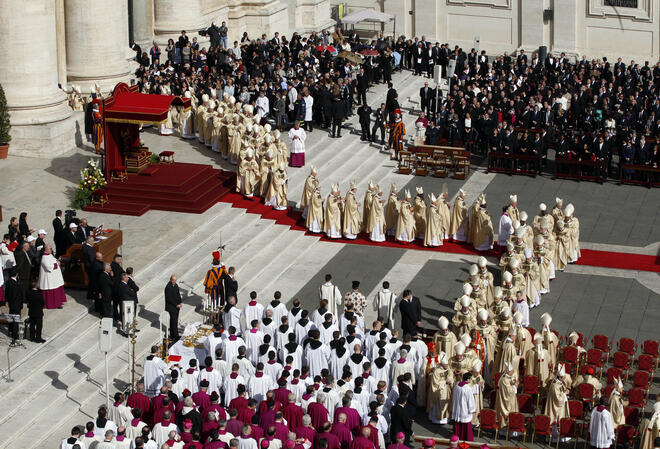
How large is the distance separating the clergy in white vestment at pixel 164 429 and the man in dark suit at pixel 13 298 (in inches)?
199

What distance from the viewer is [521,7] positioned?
52.9 m

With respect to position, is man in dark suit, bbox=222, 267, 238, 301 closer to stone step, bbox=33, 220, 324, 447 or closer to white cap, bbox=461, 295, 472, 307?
stone step, bbox=33, 220, 324, 447

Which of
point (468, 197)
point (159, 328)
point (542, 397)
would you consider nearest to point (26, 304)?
point (159, 328)

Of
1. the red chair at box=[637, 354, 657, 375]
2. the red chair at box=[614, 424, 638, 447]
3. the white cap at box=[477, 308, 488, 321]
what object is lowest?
the red chair at box=[614, 424, 638, 447]

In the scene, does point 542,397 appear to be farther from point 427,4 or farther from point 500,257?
point 427,4

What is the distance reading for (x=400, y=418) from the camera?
942 inches

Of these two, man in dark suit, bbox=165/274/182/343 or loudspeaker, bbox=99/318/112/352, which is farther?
man in dark suit, bbox=165/274/182/343

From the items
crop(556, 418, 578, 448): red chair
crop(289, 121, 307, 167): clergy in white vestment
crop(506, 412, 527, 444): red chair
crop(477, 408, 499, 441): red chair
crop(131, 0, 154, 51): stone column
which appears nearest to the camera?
Result: crop(556, 418, 578, 448): red chair

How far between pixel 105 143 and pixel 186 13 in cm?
1261

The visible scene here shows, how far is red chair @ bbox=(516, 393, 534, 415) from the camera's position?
2506 centimetres

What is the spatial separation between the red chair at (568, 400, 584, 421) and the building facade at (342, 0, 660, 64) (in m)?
29.3

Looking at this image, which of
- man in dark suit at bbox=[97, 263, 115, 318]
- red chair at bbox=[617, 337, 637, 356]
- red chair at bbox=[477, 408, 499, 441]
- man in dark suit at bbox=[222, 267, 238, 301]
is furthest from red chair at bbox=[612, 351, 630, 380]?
man in dark suit at bbox=[97, 263, 115, 318]

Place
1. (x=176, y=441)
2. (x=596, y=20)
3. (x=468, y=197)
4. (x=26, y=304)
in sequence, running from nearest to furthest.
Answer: (x=176, y=441) < (x=26, y=304) < (x=468, y=197) < (x=596, y=20)

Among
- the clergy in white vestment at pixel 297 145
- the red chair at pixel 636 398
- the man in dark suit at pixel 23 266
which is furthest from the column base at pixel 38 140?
the red chair at pixel 636 398
